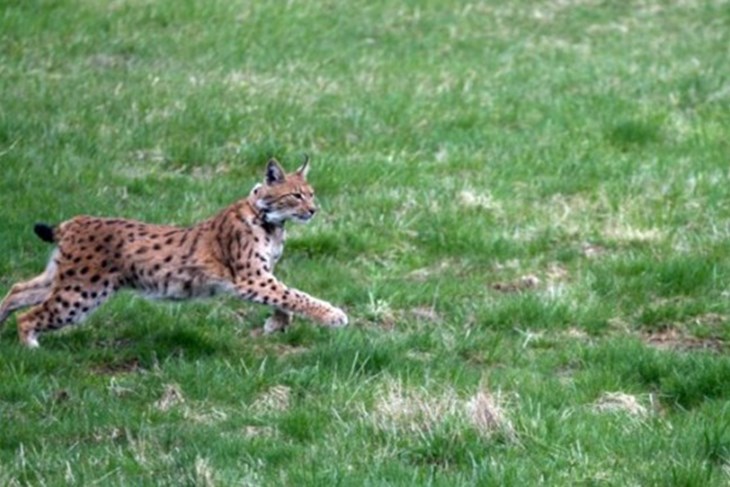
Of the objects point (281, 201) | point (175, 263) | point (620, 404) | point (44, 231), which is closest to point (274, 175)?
point (281, 201)

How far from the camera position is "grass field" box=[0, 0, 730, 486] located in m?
8.16

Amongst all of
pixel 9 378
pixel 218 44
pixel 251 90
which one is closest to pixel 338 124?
pixel 251 90

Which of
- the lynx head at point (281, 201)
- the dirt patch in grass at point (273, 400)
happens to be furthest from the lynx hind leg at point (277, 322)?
the dirt patch in grass at point (273, 400)

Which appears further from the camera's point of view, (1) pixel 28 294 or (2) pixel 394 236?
(2) pixel 394 236

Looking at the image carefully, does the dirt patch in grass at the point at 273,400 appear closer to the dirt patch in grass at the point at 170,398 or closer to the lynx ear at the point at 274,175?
the dirt patch in grass at the point at 170,398

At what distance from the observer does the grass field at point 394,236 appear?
816cm

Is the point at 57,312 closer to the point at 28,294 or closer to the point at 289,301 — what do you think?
the point at 28,294

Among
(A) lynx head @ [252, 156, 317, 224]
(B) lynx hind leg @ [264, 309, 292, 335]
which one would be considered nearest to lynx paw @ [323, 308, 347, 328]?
(B) lynx hind leg @ [264, 309, 292, 335]

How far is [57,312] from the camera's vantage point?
9.86m

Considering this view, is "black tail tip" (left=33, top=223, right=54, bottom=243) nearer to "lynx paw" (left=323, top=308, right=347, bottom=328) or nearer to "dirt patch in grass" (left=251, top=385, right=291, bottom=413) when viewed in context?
"lynx paw" (left=323, top=308, right=347, bottom=328)

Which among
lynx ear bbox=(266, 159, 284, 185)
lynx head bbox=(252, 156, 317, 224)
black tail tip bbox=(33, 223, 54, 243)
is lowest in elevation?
black tail tip bbox=(33, 223, 54, 243)

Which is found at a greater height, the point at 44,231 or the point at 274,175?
the point at 274,175

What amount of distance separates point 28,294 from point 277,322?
143 cm

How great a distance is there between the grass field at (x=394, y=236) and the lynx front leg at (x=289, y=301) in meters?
0.19
